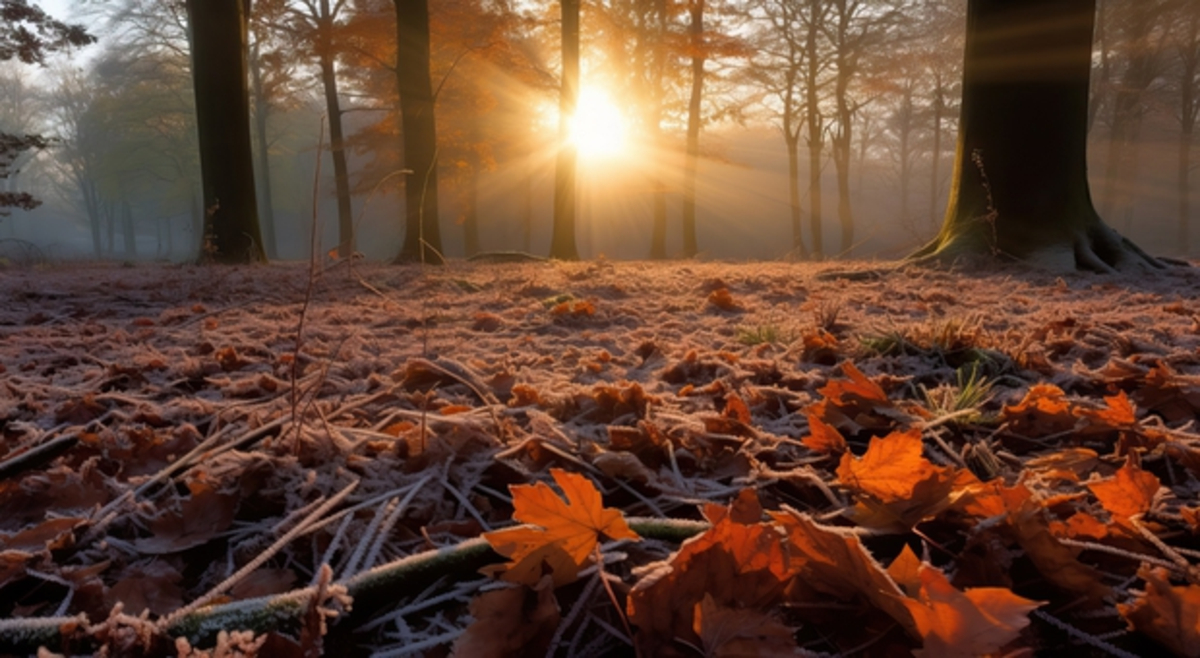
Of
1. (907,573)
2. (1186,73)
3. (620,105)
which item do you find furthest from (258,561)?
(1186,73)

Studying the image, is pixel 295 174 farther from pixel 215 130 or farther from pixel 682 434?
pixel 682 434

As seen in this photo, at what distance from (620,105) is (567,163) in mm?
8833

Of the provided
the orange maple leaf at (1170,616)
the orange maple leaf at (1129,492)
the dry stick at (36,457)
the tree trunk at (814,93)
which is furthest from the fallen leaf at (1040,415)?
the tree trunk at (814,93)

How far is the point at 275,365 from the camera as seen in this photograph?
2203mm

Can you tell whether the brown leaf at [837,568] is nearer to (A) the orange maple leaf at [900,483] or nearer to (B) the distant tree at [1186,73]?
(A) the orange maple leaf at [900,483]

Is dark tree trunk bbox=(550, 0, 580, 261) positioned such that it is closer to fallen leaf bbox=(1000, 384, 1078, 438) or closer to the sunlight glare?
the sunlight glare

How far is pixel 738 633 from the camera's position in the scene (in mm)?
720

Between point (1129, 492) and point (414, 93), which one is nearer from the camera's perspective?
point (1129, 492)

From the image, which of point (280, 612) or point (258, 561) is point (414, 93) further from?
point (280, 612)

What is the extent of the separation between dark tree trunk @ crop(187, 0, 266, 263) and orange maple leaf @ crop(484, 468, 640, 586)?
25.7 feet

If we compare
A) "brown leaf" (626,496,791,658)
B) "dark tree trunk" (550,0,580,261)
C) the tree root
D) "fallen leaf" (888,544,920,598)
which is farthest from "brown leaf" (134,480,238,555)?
"dark tree trunk" (550,0,580,261)

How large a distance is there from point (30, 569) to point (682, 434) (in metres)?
1.20

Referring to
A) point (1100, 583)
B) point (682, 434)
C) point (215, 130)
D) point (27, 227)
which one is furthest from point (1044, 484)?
point (27, 227)

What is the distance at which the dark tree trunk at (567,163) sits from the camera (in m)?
10.7
